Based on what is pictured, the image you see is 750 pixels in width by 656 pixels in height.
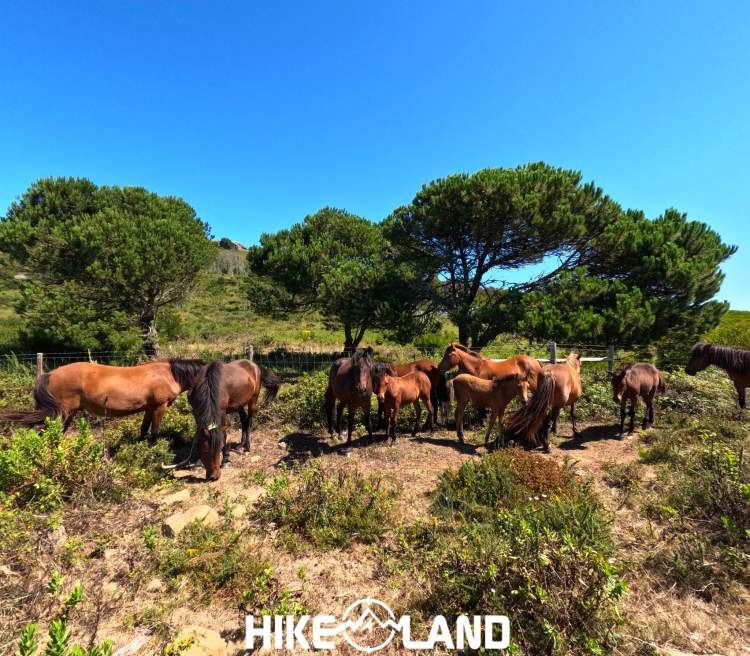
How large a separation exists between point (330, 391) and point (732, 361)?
871 cm

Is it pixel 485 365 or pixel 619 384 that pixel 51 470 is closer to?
pixel 485 365

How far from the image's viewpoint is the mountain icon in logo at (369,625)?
239 cm

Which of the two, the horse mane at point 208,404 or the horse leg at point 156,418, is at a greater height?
the horse mane at point 208,404

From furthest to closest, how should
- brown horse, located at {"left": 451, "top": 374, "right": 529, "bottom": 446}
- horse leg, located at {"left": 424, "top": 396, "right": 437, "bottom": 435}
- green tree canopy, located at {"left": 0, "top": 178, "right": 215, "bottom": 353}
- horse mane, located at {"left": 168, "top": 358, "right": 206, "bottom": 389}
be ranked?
green tree canopy, located at {"left": 0, "top": 178, "right": 215, "bottom": 353}, horse leg, located at {"left": 424, "top": 396, "right": 437, "bottom": 435}, horse mane, located at {"left": 168, "top": 358, "right": 206, "bottom": 389}, brown horse, located at {"left": 451, "top": 374, "right": 529, "bottom": 446}

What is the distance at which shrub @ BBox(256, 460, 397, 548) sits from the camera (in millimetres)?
3523

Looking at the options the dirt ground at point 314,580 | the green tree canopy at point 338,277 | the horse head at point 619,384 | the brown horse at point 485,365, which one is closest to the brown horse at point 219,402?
the dirt ground at point 314,580

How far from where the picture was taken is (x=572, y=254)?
11.0m

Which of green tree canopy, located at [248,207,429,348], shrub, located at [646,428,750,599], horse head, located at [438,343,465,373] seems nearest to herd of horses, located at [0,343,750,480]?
horse head, located at [438,343,465,373]

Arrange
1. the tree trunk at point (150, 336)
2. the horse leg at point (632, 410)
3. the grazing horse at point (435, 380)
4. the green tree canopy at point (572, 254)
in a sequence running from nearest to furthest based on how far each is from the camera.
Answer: the horse leg at point (632, 410) < the grazing horse at point (435, 380) < the green tree canopy at point (572, 254) < the tree trunk at point (150, 336)

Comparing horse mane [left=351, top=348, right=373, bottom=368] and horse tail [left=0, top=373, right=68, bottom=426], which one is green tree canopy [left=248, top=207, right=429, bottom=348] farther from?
horse tail [left=0, top=373, right=68, bottom=426]

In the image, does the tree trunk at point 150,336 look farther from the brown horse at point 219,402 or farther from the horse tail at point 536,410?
the horse tail at point 536,410

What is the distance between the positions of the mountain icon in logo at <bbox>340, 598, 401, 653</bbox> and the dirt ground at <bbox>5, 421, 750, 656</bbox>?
8cm

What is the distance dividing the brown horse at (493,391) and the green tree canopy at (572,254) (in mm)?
3969

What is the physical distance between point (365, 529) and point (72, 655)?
2.46 metres
